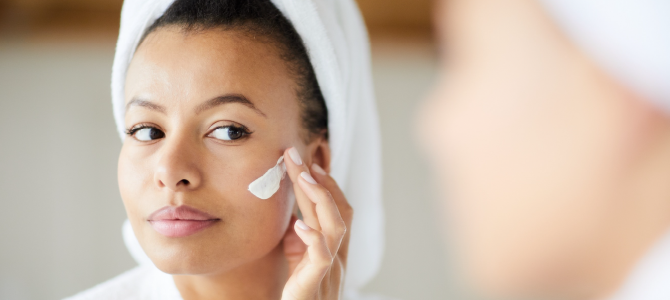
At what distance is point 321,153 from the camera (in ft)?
3.94

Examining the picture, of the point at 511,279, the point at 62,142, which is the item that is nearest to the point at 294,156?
the point at 511,279

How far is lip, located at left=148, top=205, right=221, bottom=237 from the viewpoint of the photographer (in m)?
0.95

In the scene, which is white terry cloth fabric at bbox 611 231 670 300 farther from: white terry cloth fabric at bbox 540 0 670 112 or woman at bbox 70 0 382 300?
woman at bbox 70 0 382 300

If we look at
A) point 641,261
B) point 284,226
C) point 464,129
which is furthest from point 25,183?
point 641,261

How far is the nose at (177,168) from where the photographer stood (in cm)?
92

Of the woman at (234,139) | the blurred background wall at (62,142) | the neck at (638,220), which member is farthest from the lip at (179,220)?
the blurred background wall at (62,142)

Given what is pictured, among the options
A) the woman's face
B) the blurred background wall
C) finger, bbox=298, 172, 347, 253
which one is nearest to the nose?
the woman's face

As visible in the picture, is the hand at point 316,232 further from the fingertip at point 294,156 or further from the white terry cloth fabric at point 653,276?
the white terry cloth fabric at point 653,276

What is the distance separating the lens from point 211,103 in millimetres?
965

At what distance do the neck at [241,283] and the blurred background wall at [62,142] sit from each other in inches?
51.8

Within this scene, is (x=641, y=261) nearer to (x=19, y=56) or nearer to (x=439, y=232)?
(x=439, y=232)

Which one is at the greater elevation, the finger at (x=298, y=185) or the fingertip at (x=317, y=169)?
the fingertip at (x=317, y=169)

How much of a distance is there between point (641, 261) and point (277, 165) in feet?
2.12

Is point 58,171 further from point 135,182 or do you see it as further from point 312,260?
point 312,260
